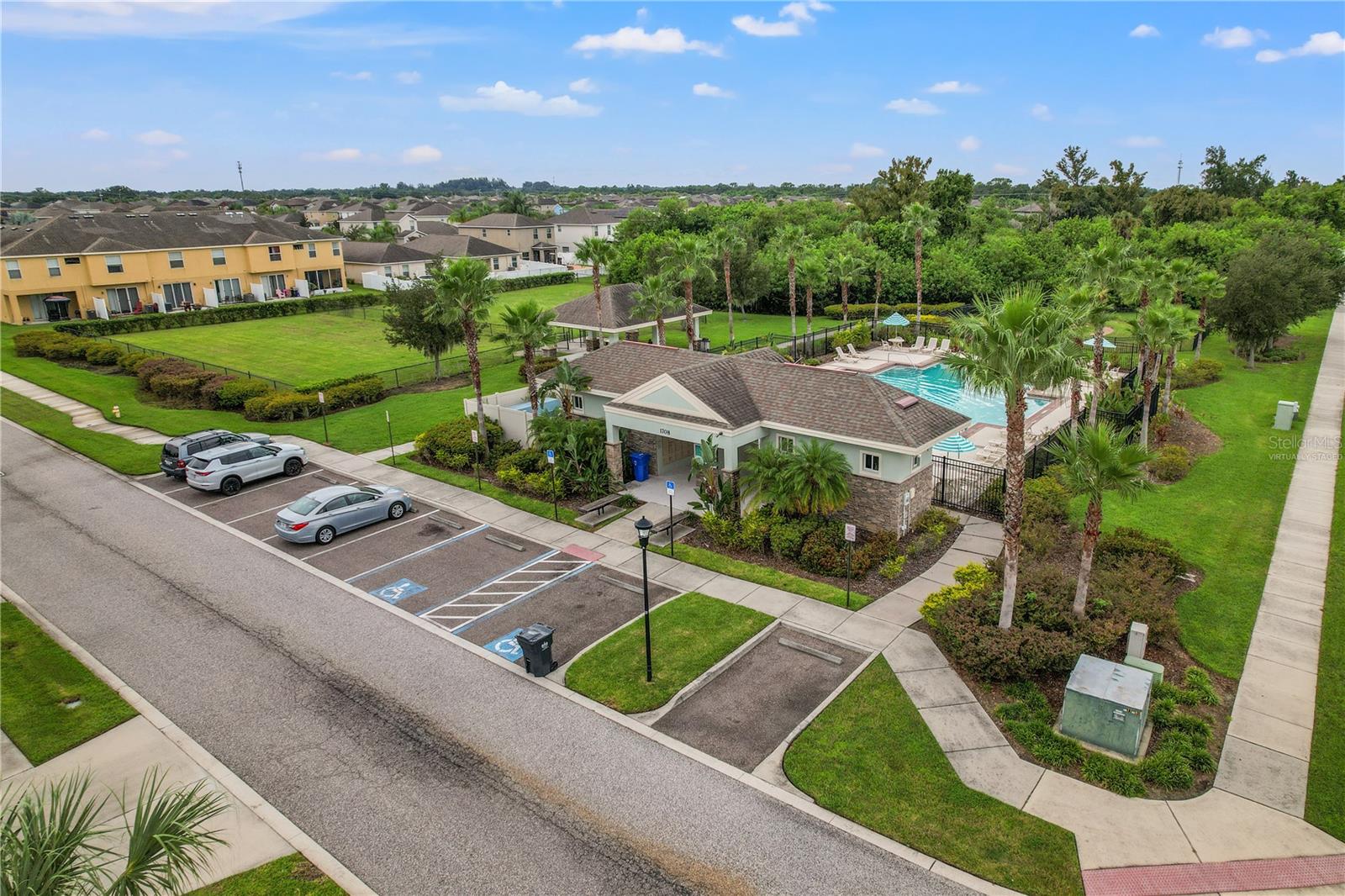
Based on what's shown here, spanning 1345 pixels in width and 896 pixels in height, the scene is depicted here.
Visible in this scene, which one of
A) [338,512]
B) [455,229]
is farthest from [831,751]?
[455,229]

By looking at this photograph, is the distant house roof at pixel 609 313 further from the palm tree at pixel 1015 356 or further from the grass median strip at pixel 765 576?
the palm tree at pixel 1015 356

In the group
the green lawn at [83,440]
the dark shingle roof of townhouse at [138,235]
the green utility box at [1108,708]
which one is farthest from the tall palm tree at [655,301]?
the dark shingle roof of townhouse at [138,235]

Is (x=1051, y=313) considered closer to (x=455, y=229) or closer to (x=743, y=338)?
(x=743, y=338)

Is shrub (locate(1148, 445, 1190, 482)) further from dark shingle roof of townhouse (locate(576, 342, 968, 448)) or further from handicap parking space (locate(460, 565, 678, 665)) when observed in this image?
handicap parking space (locate(460, 565, 678, 665))

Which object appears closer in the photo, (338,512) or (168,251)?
(338,512)

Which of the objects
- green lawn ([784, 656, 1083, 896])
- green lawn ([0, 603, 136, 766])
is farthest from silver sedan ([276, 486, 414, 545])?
green lawn ([784, 656, 1083, 896])

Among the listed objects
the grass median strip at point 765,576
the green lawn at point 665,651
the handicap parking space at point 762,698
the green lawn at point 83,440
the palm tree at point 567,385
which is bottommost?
the handicap parking space at point 762,698
